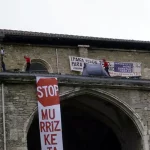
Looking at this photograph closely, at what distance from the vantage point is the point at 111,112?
68.6ft

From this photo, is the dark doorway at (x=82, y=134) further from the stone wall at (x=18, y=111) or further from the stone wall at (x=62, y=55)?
the stone wall at (x=18, y=111)

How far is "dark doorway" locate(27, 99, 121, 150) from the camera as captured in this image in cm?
2239

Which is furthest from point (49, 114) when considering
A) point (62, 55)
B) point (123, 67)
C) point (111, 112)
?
point (123, 67)

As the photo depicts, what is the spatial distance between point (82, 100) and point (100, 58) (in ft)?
19.7

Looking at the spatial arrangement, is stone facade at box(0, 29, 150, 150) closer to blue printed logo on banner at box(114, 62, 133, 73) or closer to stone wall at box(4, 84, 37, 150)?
stone wall at box(4, 84, 37, 150)

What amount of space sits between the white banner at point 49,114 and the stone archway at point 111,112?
0.71 meters

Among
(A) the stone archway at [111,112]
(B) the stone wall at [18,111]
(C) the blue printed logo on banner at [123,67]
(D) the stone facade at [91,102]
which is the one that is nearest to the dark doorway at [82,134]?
(A) the stone archway at [111,112]

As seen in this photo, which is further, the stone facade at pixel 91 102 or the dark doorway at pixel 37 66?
the dark doorway at pixel 37 66

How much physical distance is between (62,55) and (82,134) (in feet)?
13.8

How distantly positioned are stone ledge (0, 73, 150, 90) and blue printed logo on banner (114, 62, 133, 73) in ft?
18.0

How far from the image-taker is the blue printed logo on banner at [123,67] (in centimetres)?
2605

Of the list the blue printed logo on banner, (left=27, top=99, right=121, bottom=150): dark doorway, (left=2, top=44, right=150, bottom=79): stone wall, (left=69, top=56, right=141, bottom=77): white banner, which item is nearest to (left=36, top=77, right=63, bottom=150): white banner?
(left=27, top=99, right=121, bottom=150): dark doorway

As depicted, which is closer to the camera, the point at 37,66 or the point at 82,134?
the point at 82,134

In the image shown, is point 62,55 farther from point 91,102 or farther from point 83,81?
point 83,81
